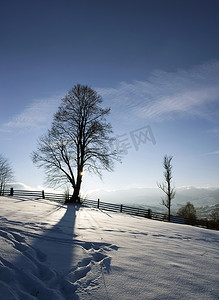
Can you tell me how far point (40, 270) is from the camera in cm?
206

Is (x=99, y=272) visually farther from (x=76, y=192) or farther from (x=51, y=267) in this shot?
(x=76, y=192)

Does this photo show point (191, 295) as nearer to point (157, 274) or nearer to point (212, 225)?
point (157, 274)

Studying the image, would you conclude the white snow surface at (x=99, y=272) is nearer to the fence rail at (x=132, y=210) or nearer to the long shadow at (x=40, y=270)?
the long shadow at (x=40, y=270)

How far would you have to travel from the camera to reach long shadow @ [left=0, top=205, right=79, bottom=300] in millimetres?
1571

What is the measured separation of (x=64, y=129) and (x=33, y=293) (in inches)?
582

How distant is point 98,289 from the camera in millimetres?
1731

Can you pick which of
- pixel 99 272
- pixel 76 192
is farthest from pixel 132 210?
pixel 99 272

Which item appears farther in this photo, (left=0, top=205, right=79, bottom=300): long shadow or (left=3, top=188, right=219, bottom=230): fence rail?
(left=3, top=188, right=219, bottom=230): fence rail

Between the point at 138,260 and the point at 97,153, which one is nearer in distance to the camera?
the point at 138,260

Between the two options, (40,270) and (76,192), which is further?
(76,192)

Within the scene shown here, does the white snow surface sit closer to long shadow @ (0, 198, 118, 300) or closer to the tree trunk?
long shadow @ (0, 198, 118, 300)

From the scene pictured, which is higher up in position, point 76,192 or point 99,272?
point 99,272

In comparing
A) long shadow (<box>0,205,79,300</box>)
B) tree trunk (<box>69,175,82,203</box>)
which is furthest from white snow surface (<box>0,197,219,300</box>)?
tree trunk (<box>69,175,82,203</box>)

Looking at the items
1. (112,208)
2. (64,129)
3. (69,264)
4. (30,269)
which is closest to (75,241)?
(69,264)
